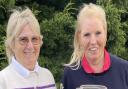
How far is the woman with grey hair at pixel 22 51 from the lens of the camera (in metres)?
3.84

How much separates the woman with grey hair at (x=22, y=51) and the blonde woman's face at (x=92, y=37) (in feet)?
1.38

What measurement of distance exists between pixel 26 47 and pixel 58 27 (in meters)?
2.02

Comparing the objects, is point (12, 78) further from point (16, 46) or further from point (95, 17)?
point (95, 17)

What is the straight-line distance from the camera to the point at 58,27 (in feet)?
19.2

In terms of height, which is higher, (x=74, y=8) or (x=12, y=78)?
(x=74, y=8)

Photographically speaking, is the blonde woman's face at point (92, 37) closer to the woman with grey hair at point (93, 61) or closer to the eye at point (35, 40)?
the woman with grey hair at point (93, 61)

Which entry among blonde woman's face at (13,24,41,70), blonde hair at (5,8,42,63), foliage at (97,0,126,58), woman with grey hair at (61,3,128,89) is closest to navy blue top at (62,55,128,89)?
woman with grey hair at (61,3,128,89)

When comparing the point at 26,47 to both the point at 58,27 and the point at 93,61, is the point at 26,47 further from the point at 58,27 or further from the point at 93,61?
the point at 58,27

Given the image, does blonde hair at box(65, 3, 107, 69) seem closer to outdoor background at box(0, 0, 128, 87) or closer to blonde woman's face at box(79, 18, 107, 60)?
blonde woman's face at box(79, 18, 107, 60)

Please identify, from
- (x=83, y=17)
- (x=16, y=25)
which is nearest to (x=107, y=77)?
(x=83, y=17)

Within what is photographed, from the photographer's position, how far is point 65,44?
591cm

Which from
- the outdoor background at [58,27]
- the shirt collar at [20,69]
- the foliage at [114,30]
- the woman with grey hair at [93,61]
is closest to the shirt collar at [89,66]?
the woman with grey hair at [93,61]

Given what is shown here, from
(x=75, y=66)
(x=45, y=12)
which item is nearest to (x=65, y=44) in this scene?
(x=45, y=12)

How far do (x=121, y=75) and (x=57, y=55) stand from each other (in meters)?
2.08
